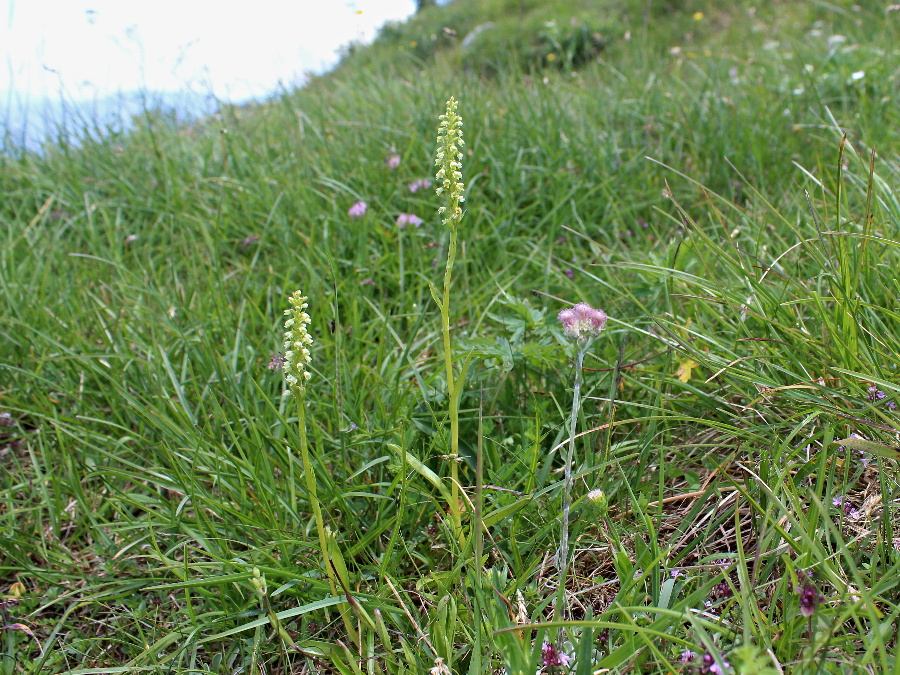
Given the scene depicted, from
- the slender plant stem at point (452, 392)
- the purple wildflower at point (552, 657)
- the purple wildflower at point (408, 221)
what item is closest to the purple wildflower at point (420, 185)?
the purple wildflower at point (408, 221)

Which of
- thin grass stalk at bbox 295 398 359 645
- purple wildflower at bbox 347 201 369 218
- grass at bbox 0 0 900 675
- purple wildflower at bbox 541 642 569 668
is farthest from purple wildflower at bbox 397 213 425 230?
purple wildflower at bbox 541 642 569 668

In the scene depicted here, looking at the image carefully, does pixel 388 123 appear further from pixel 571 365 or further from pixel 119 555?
pixel 119 555

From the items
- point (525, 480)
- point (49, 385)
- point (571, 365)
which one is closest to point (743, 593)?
point (525, 480)

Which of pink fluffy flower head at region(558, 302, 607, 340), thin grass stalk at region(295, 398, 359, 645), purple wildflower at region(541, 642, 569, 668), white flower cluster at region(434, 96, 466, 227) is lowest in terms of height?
purple wildflower at region(541, 642, 569, 668)

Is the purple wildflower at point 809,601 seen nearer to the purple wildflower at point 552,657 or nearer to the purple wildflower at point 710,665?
the purple wildflower at point 710,665

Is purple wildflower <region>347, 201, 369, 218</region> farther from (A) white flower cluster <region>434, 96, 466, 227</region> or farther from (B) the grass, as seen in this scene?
(A) white flower cluster <region>434, 96, 466, 227</region>

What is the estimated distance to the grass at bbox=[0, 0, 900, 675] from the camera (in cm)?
127

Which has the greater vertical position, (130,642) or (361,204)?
(361,204)

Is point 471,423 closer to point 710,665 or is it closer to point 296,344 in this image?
point 296,344

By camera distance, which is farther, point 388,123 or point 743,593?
point 388,123

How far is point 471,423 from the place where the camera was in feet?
5.69

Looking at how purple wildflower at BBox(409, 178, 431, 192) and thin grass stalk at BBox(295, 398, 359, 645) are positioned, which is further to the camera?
purple wildflower at BBox(409, 178, 431, 192)

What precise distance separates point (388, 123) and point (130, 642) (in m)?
2.62

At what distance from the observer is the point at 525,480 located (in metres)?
1.54
